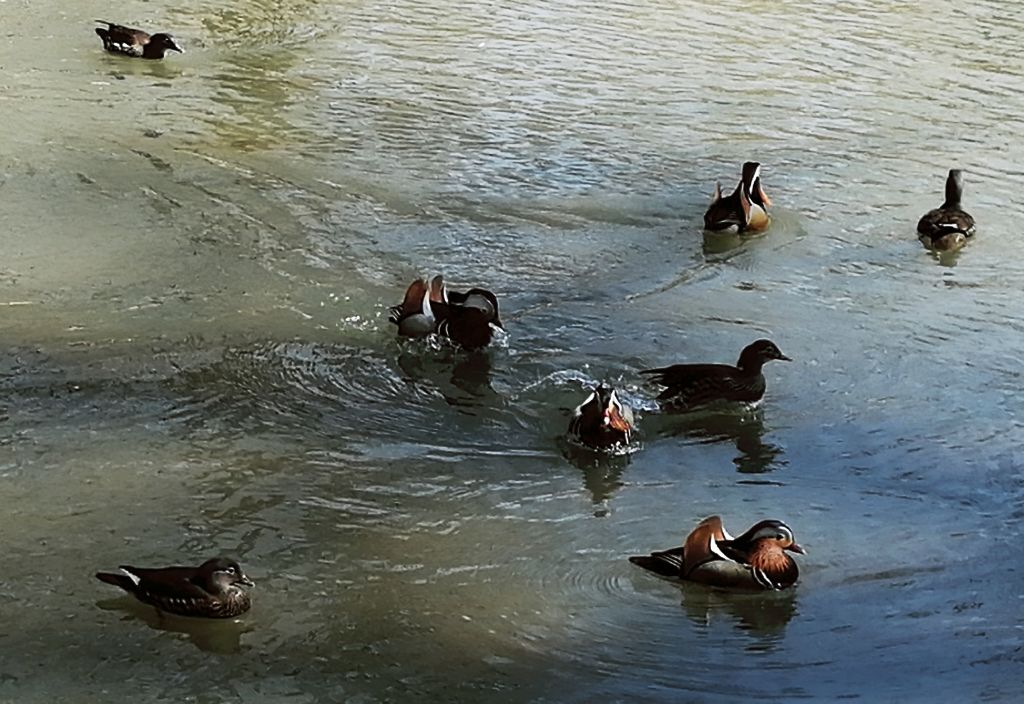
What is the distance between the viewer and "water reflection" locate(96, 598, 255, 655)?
521cm

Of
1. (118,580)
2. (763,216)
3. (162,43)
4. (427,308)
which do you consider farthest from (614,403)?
(162,43)

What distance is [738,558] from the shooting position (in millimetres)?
5566

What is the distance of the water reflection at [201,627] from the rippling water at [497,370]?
2 cm

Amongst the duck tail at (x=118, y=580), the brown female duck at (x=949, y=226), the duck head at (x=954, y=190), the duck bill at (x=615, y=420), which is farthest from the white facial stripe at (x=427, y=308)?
the duck head at (x=954, y=190)

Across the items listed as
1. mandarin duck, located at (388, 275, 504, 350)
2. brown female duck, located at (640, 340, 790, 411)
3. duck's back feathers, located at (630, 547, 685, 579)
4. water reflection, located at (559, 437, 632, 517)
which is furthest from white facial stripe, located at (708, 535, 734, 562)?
mandarin duck, located at (388, 275, 504, 350)

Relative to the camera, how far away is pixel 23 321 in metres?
7.87

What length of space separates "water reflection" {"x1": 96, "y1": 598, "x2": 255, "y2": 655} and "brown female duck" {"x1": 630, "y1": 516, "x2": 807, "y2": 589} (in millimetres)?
1575

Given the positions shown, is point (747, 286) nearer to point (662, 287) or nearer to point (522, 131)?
point (662, 287)

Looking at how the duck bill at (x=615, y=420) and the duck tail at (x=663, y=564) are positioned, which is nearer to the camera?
the duck tail at (x=663, y=564)

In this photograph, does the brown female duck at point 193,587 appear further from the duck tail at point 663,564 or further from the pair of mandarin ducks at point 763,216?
the pair of mandarin ducks at point 763,216

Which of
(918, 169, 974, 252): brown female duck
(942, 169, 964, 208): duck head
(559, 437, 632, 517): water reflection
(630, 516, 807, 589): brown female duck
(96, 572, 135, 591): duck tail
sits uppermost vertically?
(942, 169, 964, 208): duck head

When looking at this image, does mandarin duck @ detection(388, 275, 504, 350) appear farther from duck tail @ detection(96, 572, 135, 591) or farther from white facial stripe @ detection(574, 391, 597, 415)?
duck tail @ detection(96, 572, 135, 591)

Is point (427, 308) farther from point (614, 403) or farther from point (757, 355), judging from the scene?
point (757, 355)

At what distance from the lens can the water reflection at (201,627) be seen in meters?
5.21
